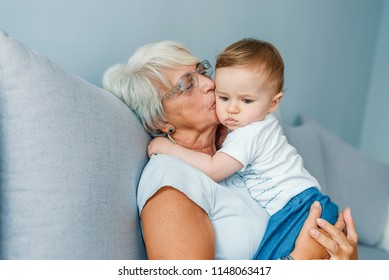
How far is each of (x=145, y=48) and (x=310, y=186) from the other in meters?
0.69

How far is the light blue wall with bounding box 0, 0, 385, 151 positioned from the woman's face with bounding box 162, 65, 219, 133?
0.28 m

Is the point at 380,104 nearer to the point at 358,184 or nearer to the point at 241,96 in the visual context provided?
the point at 358,184

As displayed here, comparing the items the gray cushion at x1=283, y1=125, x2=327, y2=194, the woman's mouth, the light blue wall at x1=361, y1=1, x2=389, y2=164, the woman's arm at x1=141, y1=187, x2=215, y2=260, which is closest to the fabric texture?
the woman's mouth

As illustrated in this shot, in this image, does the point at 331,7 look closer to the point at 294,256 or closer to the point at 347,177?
the point at 347,177

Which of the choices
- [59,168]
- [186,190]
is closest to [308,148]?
[186,190]

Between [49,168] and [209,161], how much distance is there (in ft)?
1.72

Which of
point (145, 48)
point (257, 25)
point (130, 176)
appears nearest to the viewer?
point (130, 176)

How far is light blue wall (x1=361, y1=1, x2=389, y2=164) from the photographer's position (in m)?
3.44

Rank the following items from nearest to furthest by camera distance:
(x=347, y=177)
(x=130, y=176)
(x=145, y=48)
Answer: (x=130, y=176), (x=145, y=48), (x=347, y=177)

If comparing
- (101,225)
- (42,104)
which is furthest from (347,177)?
(42,104)

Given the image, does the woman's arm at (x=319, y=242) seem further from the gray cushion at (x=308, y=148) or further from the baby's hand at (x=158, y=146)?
the gray cushion at (x=308, y=148)

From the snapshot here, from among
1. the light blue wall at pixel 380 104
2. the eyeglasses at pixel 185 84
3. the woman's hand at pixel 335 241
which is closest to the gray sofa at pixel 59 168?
the eyeglasses at pixel 185 84

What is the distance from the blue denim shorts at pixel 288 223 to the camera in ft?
4.52

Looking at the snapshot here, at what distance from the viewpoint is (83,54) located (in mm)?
1581
